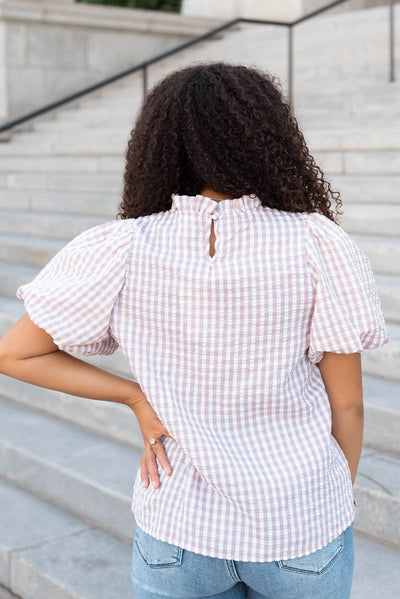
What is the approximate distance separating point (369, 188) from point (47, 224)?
106 inches

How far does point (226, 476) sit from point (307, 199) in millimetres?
518

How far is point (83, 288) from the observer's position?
4.76 ft

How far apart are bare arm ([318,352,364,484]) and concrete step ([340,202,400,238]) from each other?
3.38 meters

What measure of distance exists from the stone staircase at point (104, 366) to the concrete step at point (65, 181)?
1 cm

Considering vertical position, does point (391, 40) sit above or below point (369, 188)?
above

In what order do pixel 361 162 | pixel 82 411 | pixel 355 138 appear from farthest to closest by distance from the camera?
pixel 355 138 → pixel 361 162 → pixel 82 411

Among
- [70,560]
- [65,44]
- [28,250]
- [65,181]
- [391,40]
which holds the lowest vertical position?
[70,560]

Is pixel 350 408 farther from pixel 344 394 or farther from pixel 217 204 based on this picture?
pixel 217 204

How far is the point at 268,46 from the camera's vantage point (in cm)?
1020

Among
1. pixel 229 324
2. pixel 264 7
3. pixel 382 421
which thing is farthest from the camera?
pixel 264 7

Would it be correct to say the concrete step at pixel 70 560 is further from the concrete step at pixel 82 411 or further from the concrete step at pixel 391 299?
the concrete step at pixel 391 299

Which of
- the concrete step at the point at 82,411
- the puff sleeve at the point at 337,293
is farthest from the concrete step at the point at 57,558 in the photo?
the puff sleeve at the point at 337,293

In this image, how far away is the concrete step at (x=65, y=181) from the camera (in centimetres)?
719

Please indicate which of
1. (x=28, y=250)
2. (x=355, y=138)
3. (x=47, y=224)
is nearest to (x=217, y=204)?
(x=355, y=138)
